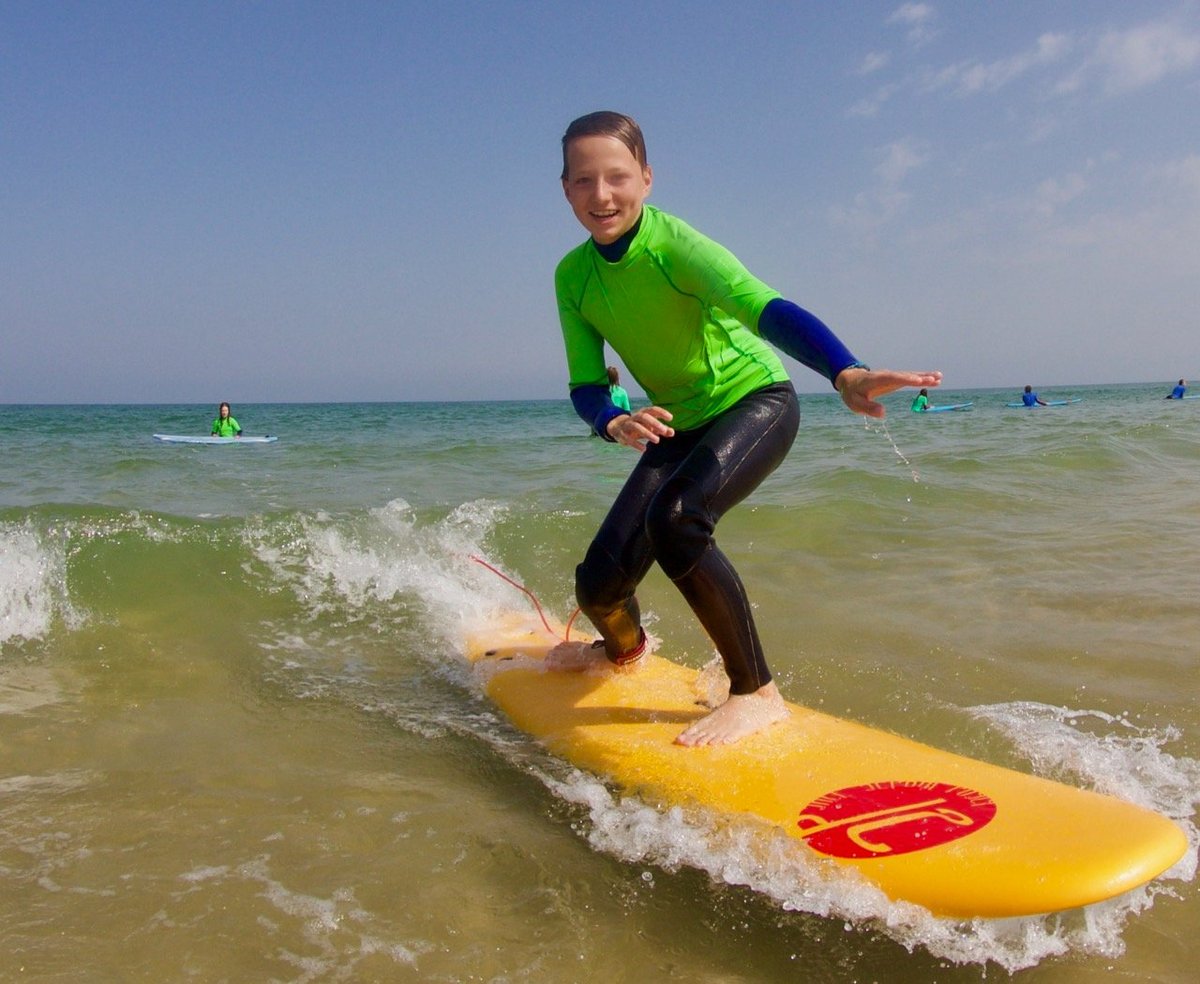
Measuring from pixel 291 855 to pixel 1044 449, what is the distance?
11074 millimetres

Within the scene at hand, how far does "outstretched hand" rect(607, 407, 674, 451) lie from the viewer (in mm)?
2547

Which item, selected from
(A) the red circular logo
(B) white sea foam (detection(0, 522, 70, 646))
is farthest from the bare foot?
(B) white sea foam (detection(0, 522, 70, 646))

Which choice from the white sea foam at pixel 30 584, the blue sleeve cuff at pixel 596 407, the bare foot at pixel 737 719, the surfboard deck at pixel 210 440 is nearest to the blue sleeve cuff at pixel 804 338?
the blue sleeve cuff at pixel 596 407

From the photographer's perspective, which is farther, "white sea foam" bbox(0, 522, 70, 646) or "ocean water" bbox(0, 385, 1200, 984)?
"white sea foam" bbox(0, 522, 70, 646)

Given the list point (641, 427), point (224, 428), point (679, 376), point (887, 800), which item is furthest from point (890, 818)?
point (224, 428)

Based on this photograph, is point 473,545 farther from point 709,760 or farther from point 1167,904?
point 1167,904

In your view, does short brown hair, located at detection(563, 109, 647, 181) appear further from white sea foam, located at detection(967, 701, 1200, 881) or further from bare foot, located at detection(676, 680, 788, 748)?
white sea foam, located at detection(967, 701, 1200, 881)

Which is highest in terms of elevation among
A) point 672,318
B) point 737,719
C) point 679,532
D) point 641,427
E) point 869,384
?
point 672,318

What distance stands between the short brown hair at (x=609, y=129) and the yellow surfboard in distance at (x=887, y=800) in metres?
1.94

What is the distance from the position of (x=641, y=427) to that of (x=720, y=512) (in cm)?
51

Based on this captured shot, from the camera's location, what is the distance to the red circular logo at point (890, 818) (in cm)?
221

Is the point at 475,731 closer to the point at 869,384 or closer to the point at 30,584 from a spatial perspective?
the point at 869,384

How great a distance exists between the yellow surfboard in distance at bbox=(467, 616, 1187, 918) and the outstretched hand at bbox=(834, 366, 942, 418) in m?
1.04

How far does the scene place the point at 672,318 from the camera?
2.94 meters
